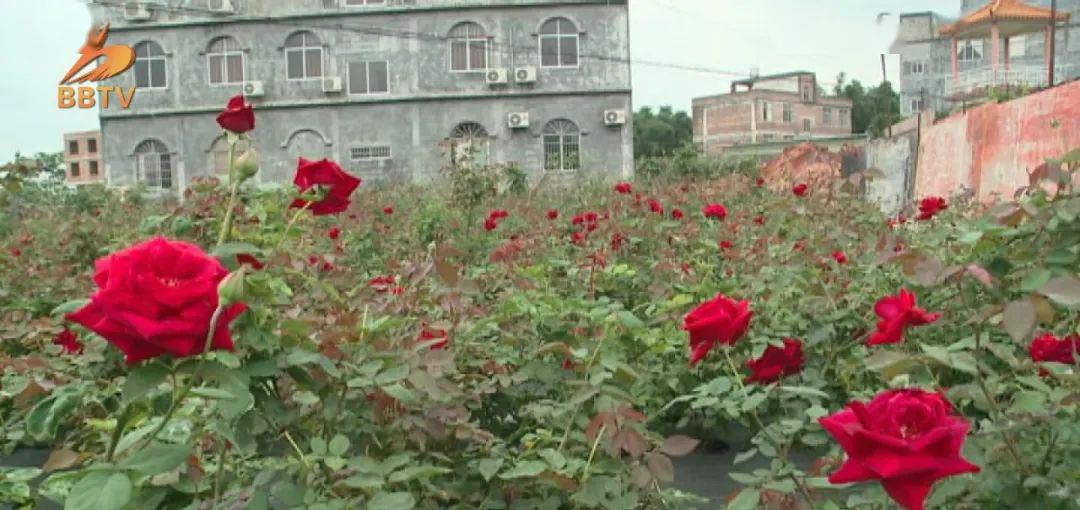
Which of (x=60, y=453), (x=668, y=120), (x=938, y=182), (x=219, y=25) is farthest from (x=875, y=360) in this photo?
(x=668, y=120)

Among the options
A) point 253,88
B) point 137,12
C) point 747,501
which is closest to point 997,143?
point 747,501

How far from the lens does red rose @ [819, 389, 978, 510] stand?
0.89m

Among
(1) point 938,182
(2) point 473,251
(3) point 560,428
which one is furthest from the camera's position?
(1) point 938,182

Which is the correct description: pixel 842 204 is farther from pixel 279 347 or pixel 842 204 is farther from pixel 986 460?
pixel 279 347

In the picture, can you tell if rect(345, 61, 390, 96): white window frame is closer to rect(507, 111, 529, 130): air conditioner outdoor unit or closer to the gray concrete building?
rect(507, 111, 529, 130): air conditioner outdoor unit

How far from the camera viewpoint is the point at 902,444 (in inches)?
34.8

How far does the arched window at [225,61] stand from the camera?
83.9 ft

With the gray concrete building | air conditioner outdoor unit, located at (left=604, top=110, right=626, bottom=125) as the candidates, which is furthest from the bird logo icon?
the gray concrete building

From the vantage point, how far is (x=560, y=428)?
1.62 m

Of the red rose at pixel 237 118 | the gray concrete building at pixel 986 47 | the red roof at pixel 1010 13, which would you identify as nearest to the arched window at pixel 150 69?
the gray concrete building at pixel 986 47

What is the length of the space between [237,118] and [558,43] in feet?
78.2

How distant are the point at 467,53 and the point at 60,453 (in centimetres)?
2408

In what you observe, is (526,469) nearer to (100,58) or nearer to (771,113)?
(100,58)

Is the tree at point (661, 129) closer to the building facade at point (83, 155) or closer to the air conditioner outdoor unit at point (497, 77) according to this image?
the air conditioner outdoor unit at point (497, 77)
